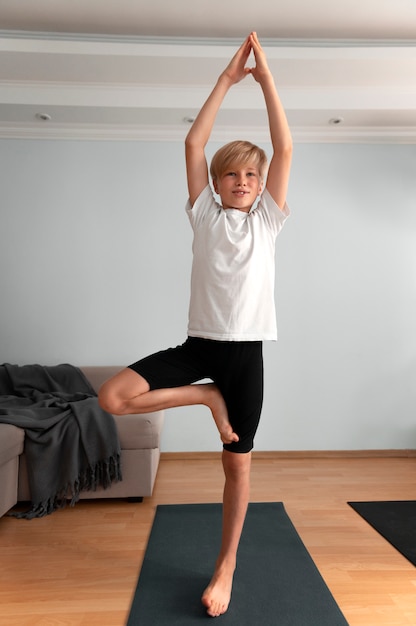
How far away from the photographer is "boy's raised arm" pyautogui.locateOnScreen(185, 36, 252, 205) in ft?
5.64

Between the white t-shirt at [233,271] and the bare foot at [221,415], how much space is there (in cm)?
22

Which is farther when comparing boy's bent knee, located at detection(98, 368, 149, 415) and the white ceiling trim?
the white ceiling trim

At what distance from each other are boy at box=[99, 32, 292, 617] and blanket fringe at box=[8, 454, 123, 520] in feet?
3.51

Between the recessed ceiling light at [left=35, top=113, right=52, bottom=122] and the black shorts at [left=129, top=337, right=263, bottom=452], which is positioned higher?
the recessed ceiling light at [left=35, top=113, right=52, bottom=122]

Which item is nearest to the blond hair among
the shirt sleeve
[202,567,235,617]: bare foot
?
the shirt sleeve

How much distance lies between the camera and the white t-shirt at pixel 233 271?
64.7 inches

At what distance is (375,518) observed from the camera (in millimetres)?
Result: 2488

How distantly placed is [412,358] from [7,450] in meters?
2.98

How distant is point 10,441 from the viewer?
243 cm

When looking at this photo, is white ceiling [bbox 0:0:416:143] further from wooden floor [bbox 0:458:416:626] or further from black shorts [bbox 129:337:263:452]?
wooden floor [bbox 0:458:416:626]

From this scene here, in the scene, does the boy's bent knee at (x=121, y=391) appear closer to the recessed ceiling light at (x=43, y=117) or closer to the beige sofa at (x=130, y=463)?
the beige sofa at (x=130, y=463)

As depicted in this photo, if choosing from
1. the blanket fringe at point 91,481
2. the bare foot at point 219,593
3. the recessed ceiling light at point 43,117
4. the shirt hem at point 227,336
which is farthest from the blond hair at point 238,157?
the recessed ceiling light at point 43,117

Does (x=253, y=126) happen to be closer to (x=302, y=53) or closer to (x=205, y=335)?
(x=302, y=53)

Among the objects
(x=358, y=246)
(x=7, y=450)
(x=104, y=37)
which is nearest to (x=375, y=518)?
(x=7, y=450)
